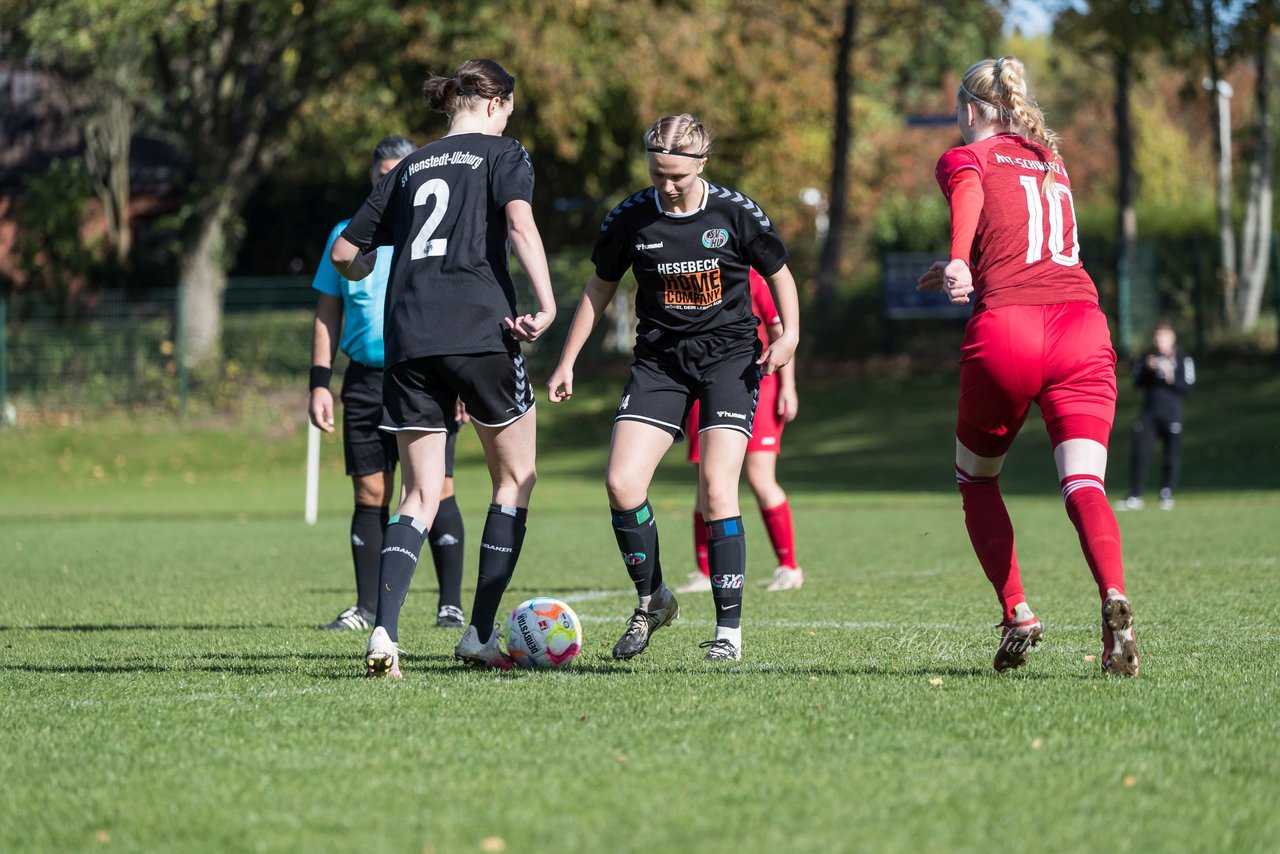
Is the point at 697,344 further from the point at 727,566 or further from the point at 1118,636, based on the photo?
the point at 1118,636

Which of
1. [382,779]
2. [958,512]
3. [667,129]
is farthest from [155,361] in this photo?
[382,779]

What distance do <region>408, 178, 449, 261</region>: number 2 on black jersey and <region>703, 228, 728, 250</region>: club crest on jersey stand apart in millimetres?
1041

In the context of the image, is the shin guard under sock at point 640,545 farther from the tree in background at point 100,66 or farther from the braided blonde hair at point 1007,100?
the tree in background at point 100,66

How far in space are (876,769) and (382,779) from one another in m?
1.24

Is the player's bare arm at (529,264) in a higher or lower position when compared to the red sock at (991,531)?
higher

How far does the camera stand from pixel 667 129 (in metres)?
6.18

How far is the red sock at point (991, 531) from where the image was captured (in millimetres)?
5930

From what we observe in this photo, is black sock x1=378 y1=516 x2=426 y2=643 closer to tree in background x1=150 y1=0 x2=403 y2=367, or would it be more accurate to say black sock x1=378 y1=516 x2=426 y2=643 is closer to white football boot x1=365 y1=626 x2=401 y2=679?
white football boot x1=365 y1=626 x2=401 y2=679

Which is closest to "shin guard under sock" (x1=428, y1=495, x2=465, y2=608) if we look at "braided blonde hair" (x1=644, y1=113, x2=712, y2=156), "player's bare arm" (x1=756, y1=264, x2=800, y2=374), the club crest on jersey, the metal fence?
"player's bare arm" (x1=756, y1=264, x2=800, y2=374)

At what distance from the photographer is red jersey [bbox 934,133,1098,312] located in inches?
221

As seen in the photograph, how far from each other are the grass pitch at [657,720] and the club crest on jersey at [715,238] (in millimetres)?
1603

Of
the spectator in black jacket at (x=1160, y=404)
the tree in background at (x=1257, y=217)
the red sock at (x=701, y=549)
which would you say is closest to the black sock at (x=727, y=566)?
the red sock at (x=701, y=549)

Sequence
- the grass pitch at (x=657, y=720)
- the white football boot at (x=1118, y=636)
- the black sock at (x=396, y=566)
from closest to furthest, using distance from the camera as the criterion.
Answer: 1. the grass pitch at (x=657, y=720)
2. the white football boot at (x=1118, y=636)
3. the black sock at (x=396, y=566)

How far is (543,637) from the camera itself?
6.08 metres
